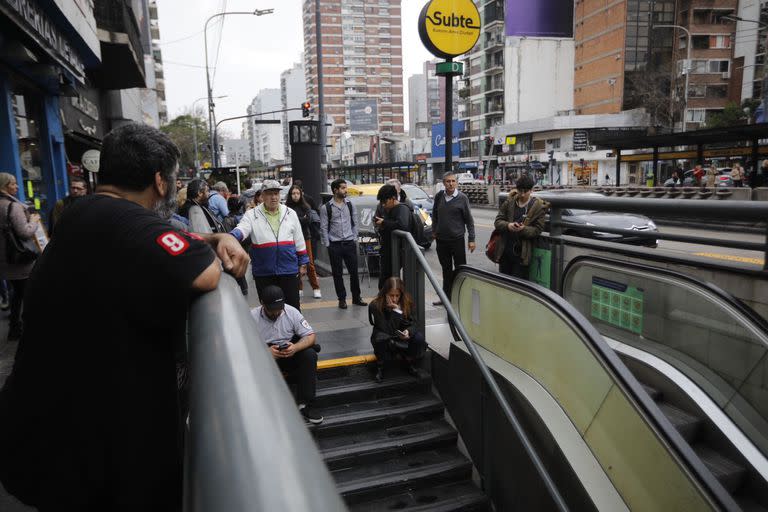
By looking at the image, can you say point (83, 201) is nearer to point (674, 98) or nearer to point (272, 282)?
point (272, 282)

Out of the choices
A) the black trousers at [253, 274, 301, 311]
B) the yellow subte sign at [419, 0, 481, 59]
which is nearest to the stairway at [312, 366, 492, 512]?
the black trousers at [253, 274, 301, 311]

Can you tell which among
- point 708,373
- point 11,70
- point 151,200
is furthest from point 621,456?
point 11,70

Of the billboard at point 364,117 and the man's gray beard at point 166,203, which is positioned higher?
the billboard at point 364,117

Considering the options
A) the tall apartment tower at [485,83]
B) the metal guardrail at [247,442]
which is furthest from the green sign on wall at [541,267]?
the tall apartment tower at [485,83]

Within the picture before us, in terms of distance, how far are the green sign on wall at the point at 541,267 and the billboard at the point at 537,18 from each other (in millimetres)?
32964

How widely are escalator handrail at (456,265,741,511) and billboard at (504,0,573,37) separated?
3543cm

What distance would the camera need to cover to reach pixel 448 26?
786 centimetres

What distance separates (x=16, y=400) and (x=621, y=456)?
3191 mm

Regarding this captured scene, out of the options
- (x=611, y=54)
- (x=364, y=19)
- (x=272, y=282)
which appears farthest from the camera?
(x=364, y=19)

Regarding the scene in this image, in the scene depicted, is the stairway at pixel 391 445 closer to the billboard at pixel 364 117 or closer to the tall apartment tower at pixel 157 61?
the tall apartment tower at pixel 157 61

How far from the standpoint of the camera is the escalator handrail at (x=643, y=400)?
2.60 m

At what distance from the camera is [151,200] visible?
5.06 ft

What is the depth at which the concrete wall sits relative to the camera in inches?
2771

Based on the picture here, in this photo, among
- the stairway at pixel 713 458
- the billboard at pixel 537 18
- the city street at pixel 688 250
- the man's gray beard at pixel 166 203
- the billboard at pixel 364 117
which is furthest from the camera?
the billboard at pixel 364 117
